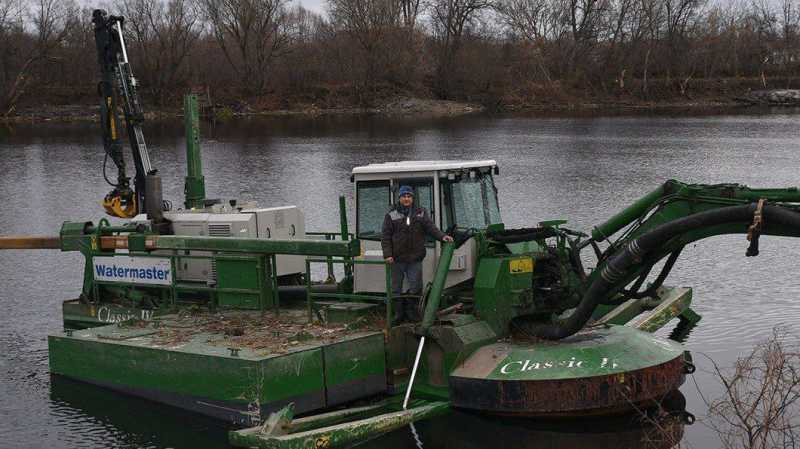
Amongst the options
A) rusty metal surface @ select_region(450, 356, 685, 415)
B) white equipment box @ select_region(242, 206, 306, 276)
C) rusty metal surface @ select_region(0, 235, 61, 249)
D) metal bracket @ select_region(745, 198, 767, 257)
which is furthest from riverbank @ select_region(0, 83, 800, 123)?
metal bracket @ select_region(745, 198, 767, 257)

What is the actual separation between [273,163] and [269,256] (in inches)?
1106

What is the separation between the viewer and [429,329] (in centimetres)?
1195

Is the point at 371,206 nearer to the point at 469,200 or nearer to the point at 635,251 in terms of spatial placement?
the point at 469,200

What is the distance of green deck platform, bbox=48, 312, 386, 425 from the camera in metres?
11.7

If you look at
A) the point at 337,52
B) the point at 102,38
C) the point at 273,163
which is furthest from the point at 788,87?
the point at 102,38

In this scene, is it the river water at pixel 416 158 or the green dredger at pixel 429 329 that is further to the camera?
the river water at pixel 416 158

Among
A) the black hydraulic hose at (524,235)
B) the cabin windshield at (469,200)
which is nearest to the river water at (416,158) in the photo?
the black hydraulic hose at (524,235)

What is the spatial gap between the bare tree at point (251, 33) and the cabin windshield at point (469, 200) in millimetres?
61777

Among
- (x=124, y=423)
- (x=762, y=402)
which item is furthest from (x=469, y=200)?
(x=124, y=423)

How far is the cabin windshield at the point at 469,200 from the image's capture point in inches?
494

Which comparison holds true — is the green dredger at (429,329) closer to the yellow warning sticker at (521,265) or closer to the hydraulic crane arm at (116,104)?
the yellow warning sticker at (521,265)

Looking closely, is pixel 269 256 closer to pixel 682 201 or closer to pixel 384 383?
pixel 384 383

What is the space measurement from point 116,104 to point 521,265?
8.87 meters

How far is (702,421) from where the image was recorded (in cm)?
1233
